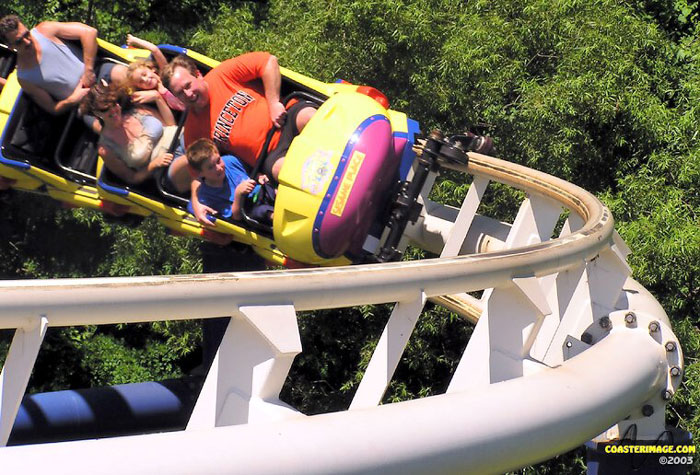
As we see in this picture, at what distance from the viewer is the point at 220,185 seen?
4.70m

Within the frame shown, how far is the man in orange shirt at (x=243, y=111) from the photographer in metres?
4.83

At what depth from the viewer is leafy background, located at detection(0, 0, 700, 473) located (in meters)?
6.84

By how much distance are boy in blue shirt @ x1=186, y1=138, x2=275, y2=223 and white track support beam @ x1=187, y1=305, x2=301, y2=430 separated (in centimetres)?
248

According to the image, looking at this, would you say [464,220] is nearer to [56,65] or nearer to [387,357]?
[387,357]

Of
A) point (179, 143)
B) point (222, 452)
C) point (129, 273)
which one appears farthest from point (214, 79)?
point (129, 273)

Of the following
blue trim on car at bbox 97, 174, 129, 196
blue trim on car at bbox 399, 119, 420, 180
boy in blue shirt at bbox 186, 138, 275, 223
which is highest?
blue trim on car at bbox 399, 119, 420, 180

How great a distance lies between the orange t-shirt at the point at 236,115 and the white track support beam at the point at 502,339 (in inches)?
92.2

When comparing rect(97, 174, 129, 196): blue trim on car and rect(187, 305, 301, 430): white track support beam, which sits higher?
rect(187, 305, 301, 430): white track support beam

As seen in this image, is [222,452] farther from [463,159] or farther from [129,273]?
[129,273]

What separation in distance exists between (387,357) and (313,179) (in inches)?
80.8

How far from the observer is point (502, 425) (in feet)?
7.34

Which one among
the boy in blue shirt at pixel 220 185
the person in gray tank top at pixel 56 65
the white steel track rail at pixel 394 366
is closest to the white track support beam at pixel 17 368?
the white steel track rail at pixel 394 366

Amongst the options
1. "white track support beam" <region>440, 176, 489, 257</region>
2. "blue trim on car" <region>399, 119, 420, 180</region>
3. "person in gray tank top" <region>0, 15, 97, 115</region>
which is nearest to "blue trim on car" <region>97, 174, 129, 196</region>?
"person in gray tank top" <region>0, 15, 97, 115</region>

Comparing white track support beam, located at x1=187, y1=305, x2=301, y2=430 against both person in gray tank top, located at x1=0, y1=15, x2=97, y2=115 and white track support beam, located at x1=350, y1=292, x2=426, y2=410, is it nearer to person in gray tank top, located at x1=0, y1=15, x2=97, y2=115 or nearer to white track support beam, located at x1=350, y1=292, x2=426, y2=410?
white track support beam, located at x1=350, y1=292, x2=426, y2=410
